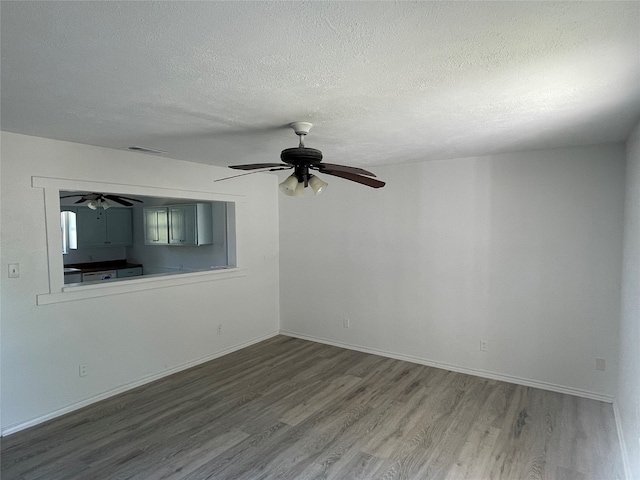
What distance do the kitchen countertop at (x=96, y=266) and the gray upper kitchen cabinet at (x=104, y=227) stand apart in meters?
0.36

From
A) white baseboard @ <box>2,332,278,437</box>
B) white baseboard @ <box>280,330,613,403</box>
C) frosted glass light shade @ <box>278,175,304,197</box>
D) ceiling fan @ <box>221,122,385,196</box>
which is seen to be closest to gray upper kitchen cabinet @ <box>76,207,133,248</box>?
white baseboard @ <box>2,332,278,437</box>

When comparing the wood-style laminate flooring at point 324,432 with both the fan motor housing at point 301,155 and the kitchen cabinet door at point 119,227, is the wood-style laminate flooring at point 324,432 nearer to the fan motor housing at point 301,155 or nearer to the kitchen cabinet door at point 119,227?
the fan motor housing at point 301,155

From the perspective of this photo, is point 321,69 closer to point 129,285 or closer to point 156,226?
point 129,285

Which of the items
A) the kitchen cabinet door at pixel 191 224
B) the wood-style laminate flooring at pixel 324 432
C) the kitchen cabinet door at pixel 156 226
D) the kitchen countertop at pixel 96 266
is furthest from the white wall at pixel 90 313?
the kitchen countertop at pixel 96 266

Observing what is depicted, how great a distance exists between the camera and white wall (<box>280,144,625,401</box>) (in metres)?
3.48

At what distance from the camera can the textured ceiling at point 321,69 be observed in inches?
51.6

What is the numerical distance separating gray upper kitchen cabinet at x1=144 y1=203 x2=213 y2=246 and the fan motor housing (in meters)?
3.67

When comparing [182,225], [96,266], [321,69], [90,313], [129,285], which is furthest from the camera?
[96,266]

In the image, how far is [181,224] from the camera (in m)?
5.96

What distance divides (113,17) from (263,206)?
4021mm

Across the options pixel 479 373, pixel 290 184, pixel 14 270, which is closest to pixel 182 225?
pixel 14 270

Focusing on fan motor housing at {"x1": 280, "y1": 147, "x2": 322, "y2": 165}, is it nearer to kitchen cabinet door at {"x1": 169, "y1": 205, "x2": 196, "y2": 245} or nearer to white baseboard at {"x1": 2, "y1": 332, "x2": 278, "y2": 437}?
white baseboard at {"x1": 2, "y1": 332, "x2": 278, "y2": 437}

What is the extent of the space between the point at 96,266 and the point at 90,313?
3.77 meters

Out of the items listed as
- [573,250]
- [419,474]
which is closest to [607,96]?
[573,250]
